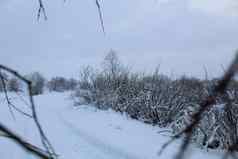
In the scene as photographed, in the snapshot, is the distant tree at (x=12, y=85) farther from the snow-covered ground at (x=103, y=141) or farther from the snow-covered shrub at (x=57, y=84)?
the snow-covered shrub at (x=57, y=84)

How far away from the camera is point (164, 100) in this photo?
8.51 m

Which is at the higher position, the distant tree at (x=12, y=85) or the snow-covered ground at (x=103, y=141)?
the distant tree at (x=12, y=85)

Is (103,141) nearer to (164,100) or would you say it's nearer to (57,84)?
(164,100)

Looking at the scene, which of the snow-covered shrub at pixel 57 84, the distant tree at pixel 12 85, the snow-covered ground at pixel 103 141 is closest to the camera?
the distant tree at pixel 12 85

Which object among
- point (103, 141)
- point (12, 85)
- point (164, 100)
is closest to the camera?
point (12, 85)

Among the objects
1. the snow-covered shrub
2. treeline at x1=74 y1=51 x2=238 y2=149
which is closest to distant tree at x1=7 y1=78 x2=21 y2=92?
treeline at x1=74 y1=51 x2=238 y2=149

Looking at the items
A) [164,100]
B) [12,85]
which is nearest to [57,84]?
[164,100]

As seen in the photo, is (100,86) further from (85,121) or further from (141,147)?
(141,147)

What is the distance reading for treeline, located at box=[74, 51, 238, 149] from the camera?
5.35 meters

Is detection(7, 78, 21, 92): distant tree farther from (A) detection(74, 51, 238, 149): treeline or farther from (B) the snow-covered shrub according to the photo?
(B) the snow-covered shrub

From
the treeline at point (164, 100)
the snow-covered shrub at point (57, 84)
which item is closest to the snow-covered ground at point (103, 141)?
the treeline at point (164, 100)

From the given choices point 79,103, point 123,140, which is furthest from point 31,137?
point 79,103

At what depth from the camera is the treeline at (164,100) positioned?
5348mm

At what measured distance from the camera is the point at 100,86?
1209 cm
